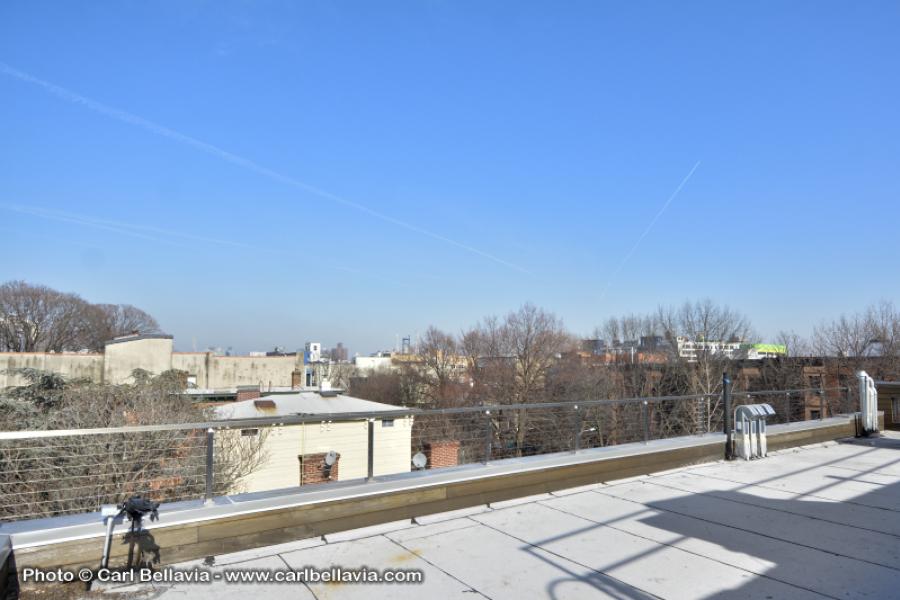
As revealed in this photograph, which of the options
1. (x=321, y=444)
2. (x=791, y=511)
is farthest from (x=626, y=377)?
Result: (x=791, y=511)

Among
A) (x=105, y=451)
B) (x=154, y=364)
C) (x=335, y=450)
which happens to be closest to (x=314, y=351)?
(x=154, y=364)

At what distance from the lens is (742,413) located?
29.9 ft

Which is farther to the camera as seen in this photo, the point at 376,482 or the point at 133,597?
the point at 376,482

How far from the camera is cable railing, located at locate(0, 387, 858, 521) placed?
18.3 feet

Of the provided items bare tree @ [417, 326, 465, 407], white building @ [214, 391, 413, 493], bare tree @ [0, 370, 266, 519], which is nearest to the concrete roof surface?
white building @ [214, 391, 413, 493]

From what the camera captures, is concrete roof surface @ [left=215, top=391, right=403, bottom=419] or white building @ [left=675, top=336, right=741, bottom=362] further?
white building @ [left=675, top=336, right=741, bottom=362]

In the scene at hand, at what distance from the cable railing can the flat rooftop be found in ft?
2.83

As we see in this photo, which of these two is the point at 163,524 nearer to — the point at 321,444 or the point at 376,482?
the point at 376,482

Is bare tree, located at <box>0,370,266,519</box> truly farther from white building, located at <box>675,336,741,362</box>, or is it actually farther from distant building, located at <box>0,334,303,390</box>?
white building, located at <box>675,336,741,362</box>

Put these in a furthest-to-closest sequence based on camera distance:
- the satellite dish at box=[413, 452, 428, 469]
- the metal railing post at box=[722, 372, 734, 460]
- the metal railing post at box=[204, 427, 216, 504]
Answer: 1. the metal railing post at box=[722, 372, 734, 460]
2. the satellite dish at box=[413, 452, 428, 469]
3. the metal railing post at box=[204, 427, 216, 504]

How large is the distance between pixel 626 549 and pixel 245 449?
31.1 ft

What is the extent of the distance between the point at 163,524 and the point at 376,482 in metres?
1.95

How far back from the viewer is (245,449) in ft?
39.9

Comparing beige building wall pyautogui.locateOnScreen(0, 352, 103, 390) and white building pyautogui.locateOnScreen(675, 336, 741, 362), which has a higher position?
white building pyautogui.locateOnScreen(675, 336, 741, 362)
